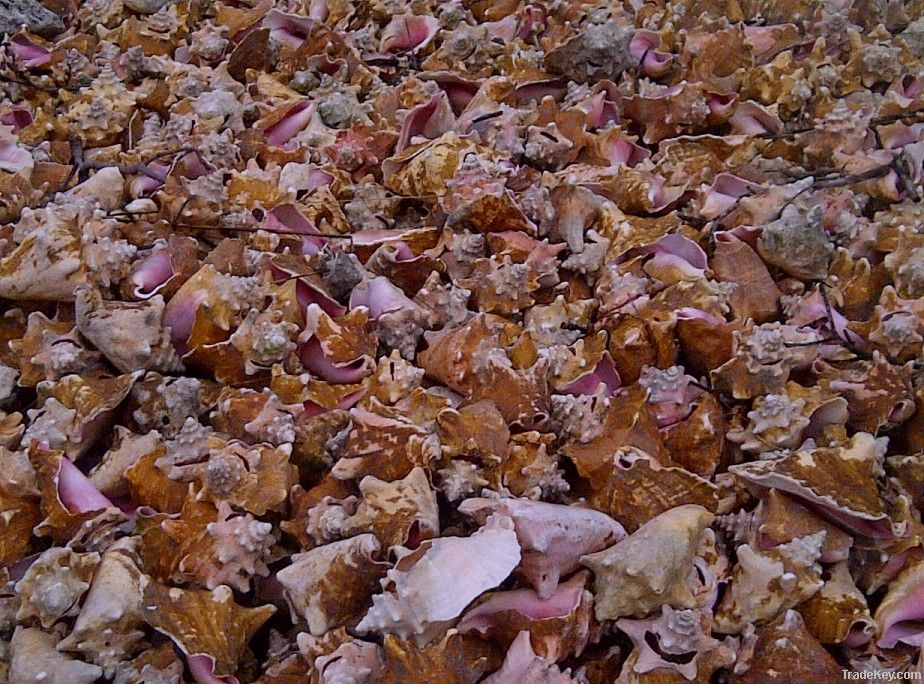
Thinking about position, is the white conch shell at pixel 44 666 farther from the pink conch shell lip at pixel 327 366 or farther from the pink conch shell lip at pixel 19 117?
the pink conch shell lip at pixel 19 117

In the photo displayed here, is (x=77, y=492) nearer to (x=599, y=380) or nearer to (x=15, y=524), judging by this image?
(x=15, y=524)

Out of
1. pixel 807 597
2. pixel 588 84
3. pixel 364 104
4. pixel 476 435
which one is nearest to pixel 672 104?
pixel 588 84

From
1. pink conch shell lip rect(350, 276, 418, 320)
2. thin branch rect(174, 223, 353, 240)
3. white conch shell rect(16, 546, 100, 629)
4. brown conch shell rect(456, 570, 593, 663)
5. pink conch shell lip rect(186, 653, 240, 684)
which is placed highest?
thin branch rect(174, 223, 353, 240)

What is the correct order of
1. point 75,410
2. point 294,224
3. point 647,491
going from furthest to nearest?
point 294,224
point 75,410
point 647,491

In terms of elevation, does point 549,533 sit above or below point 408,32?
below

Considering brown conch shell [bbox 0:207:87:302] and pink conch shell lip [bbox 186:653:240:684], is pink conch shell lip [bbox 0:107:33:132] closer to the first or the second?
brown conch shell [bbox 0:207:87:302]

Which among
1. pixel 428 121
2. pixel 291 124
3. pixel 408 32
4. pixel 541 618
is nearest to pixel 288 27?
pixel 408 32

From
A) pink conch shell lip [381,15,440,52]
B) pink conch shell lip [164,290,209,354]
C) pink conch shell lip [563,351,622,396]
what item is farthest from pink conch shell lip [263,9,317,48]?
pink conch shell lip [563,351,622,396]
